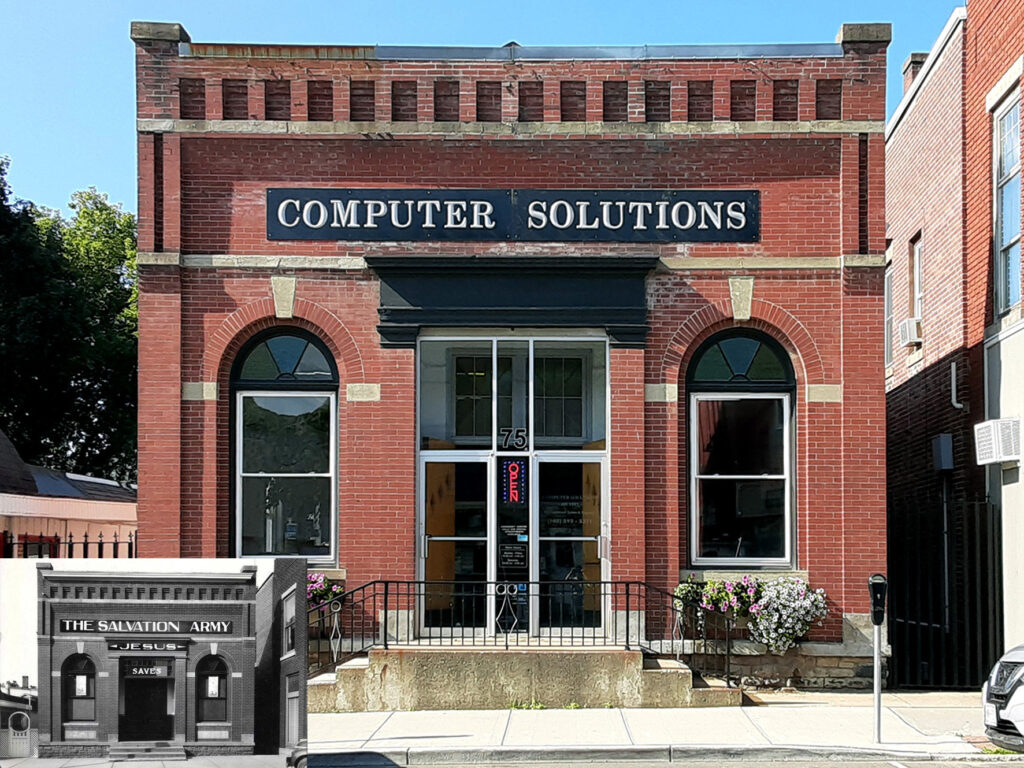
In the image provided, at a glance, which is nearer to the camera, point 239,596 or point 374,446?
point 239,596

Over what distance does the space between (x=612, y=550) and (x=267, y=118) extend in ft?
21.4

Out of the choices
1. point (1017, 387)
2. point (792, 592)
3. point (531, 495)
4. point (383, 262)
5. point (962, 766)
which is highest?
point (383, 262)

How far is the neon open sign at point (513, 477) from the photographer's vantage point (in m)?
14.8

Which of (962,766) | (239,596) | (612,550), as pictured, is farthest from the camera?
(612,550)

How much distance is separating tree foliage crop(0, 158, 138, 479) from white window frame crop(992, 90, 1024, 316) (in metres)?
21.4

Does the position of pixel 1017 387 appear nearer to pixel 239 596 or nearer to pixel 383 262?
pixel 383 262

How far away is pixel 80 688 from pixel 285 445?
804cm

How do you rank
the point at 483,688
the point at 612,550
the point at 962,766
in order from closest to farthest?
the point at 962,766 → the point at 483,688 → the point at 612,550

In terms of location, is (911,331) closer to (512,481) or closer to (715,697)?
(512,481)

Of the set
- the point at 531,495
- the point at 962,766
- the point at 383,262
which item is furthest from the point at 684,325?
the point at 962,766

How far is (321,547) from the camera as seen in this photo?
48.8 feet

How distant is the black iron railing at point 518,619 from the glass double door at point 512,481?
26mm

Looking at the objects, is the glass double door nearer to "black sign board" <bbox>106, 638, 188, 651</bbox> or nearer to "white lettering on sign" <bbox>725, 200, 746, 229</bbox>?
"white lettering on sign" <bbox>725, 200, 746, 229</bbox>

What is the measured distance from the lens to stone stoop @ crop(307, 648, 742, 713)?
13316 millimetres
